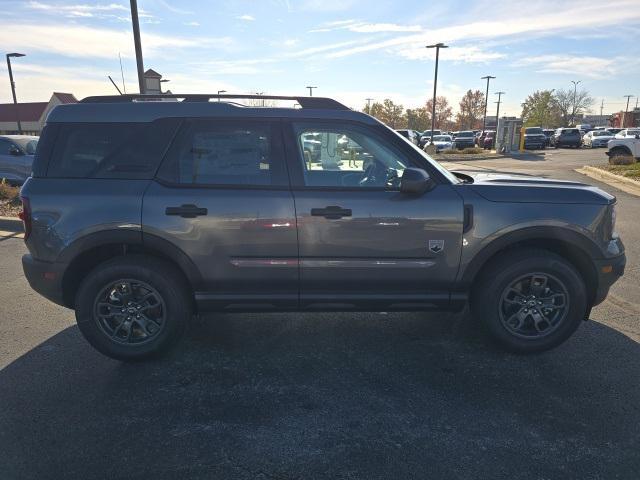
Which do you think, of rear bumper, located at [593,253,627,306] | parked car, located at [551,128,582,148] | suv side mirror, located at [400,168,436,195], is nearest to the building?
parked car, located at [551,128,582,148]

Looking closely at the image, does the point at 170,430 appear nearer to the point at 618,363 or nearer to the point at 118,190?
the point at 118,190

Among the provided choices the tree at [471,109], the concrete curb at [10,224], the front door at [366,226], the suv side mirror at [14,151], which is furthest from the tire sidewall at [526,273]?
the tree at [471,109]

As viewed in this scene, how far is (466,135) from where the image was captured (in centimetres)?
4128

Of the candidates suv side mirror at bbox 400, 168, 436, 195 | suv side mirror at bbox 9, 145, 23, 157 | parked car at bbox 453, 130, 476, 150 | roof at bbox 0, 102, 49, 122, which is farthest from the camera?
roof at bbox 0, 102, 49, 122

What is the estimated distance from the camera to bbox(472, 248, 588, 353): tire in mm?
3547

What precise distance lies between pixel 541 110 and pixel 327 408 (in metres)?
87.1

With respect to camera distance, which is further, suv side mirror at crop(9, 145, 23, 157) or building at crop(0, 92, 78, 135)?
building at crop(0, 92, 78, 135)

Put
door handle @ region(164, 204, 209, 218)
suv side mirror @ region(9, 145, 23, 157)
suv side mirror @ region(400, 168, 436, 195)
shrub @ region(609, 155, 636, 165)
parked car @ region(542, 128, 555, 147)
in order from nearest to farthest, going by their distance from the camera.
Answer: suv side mirror @ region(400, 168, 436, 195) → door handle @ region(164, 204, 209, 218) → suv side mirror @ region(9, 145, 23, 157) → shrub @ region(609, 155, 636, 165) → parked car @ region(542, 128, 555, 147)

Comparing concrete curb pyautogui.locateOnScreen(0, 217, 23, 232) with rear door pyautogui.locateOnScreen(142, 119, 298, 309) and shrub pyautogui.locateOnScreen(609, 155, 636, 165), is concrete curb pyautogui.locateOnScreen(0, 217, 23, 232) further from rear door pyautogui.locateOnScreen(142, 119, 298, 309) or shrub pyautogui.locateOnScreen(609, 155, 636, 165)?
shrub pyautogui.locateOnScreen(609, 155, 636, 165)

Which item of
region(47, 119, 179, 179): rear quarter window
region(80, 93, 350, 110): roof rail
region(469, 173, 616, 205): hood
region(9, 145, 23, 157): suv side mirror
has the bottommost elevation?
region(9, 145, 23, 157): suv side mirror

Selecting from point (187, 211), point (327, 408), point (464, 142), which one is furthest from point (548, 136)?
point (327, 408)

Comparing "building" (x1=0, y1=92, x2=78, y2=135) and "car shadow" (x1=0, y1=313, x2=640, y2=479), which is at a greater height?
"building" (x1=0, y1=92, x2=78, y2=135)

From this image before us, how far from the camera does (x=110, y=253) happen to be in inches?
143

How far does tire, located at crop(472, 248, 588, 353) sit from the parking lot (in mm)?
177
